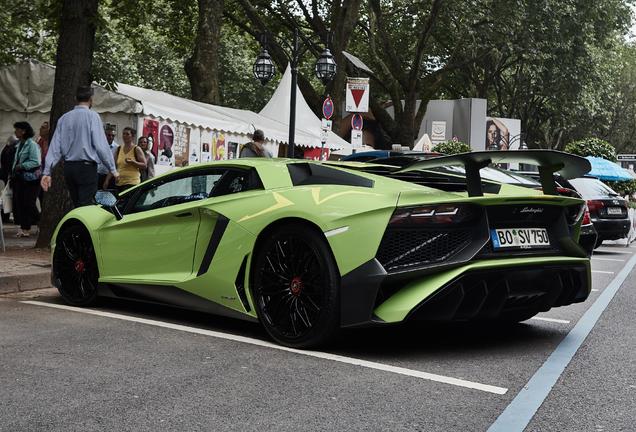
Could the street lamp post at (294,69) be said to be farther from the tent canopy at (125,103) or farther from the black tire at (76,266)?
the black tire at (76,266)

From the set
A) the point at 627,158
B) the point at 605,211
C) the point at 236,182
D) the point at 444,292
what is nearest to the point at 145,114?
the point at 605,211

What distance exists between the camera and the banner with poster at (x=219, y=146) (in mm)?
16984

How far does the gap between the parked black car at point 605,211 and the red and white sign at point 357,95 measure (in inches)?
175

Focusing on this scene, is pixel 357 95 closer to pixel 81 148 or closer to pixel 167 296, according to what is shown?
pixel 81 148

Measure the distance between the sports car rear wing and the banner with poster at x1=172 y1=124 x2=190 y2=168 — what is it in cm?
1038

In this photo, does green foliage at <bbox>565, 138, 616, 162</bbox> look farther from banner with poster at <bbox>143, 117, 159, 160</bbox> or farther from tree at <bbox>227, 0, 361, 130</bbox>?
banner with poster at <bbox>143, 117, 159, 160</bbox>

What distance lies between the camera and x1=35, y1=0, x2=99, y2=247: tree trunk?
1082cm

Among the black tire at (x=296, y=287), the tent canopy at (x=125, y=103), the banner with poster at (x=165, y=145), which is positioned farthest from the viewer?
the banner with poster at (x=165, y=145)

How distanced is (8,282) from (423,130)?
124ft

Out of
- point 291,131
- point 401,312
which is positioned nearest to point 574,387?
point 401,312

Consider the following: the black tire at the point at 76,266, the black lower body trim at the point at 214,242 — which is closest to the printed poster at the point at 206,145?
the black tire at the point at 76,266

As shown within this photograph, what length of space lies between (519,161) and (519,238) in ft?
1.56

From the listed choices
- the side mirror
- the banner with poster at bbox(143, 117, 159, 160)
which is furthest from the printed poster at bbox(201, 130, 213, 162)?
the side mirror

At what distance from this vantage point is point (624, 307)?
7895 mm
